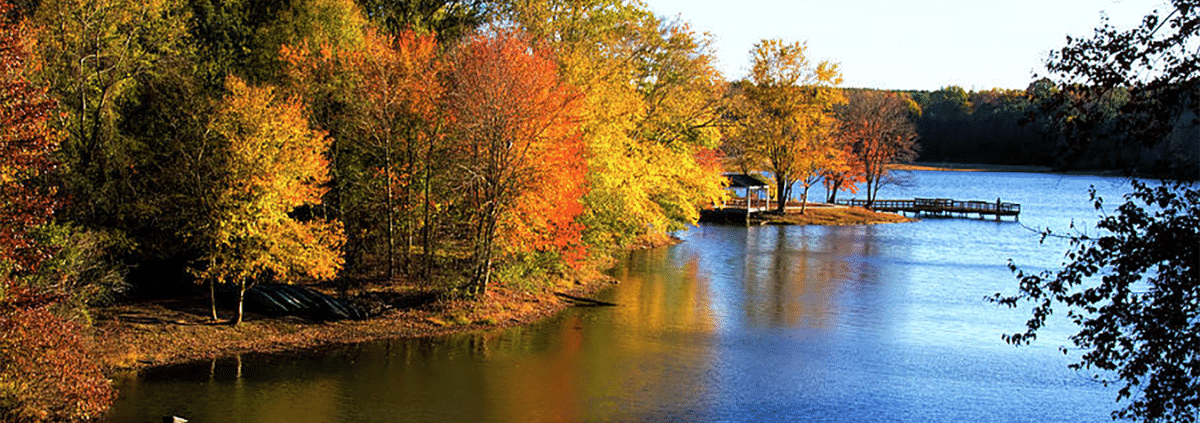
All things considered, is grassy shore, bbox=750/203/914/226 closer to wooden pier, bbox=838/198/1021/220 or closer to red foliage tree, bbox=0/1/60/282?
wooden pier, bbox=838/198/1021/220

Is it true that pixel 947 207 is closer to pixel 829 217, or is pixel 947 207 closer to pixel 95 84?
pixel 829 217

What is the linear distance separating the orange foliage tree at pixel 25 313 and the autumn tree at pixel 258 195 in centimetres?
943

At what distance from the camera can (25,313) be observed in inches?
644

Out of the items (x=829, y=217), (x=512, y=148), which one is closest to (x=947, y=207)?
(x=829, y=217)

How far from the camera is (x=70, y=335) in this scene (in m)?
17.7

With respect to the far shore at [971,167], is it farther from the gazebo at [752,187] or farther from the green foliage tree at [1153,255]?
the green foliage tree at [1153,255]

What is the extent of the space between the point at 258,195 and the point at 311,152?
2.28m

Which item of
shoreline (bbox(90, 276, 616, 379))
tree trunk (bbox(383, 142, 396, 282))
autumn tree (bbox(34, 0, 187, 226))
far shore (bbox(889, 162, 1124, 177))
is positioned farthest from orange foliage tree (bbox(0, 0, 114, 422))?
far shore (bbox(889, 162, 1124, 177))

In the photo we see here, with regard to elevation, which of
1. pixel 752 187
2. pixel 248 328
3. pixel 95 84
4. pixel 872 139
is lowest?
pixel 248 328

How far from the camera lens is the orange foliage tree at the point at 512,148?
31.1 meters

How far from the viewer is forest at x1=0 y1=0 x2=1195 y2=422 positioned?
23062 mm

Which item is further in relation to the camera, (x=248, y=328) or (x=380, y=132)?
(x=380, y=132)

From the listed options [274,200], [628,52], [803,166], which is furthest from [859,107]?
[274,200]

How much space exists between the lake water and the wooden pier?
138 feet
